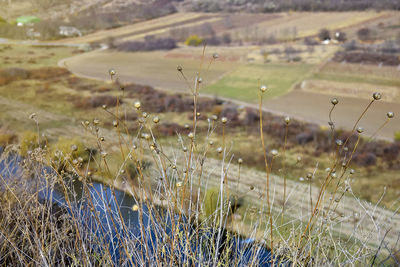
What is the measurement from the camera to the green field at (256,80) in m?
20.3

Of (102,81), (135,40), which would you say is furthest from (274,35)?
(102,81)

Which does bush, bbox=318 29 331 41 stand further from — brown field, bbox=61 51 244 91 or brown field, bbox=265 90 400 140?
brown field, bbox=265 90 400 140

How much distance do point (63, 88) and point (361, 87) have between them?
16.0 m

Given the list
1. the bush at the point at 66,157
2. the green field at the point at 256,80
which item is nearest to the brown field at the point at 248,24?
the green field at the point at 256,80

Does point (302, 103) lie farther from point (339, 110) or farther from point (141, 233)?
point (141, 233)

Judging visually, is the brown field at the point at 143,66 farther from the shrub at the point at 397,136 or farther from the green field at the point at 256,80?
the shrub at the point at 397,136

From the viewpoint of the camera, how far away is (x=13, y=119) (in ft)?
50.1

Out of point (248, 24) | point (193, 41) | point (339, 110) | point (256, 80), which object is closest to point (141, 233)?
point (339, 110)

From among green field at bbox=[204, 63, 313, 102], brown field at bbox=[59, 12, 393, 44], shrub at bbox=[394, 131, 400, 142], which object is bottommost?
shrub at bbox=[394, 131, 400, 142]

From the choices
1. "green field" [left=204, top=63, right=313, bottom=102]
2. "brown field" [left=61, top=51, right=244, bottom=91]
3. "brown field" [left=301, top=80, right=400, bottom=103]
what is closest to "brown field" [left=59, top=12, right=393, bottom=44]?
"brown field" [left=61, top=51, right=244, bottom=91]

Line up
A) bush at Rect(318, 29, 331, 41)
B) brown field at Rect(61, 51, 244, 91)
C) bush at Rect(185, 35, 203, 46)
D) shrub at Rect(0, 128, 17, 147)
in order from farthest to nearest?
1. bush at Rect(185, 35, 203, 46)
2. bush at Rect(318, 29, 331, 41)
3. brown field at Rect(61, 51, 244, 91)
4. shrub at Rect(0, 128, 17, 147)

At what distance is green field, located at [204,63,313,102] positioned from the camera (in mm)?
20266

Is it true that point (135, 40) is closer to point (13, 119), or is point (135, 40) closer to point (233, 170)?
point (13, 119)

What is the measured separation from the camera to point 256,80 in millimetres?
21484
